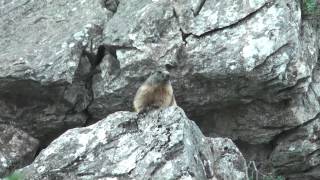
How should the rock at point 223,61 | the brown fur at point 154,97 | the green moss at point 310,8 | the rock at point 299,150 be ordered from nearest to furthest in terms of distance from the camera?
1. the brown fur at point 154,97
2. the rock at point 223,61
3. the rock at point 299,150
4. the green moss at point 310,8

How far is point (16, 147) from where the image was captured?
951 centimetres

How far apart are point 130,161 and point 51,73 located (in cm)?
311

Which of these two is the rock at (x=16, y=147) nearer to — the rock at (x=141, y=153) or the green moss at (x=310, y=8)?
the rock at (x=141, y=153)

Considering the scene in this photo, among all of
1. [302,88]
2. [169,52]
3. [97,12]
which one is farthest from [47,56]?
[302,88]

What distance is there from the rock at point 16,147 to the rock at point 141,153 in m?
2.25

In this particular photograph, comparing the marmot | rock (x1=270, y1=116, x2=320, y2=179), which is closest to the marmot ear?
the marmot

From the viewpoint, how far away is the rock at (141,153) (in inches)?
255

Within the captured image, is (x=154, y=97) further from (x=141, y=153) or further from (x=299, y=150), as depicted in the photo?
(x=299, y=150)

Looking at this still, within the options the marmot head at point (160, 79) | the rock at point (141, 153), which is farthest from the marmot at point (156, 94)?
the rock at point (141, 153)

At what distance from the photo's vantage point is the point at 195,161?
6535 millimetres

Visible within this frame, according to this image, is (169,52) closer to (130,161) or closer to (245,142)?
(245,142)

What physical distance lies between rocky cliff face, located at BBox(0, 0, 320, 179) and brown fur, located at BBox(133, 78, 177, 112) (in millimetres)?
1165

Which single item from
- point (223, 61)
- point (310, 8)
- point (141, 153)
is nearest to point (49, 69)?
point (223, 61)

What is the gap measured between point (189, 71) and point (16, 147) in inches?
120
